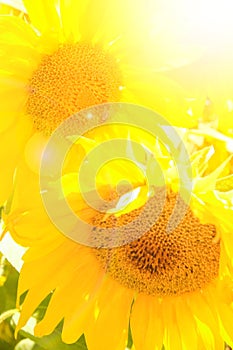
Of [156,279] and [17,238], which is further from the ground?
[17,238]

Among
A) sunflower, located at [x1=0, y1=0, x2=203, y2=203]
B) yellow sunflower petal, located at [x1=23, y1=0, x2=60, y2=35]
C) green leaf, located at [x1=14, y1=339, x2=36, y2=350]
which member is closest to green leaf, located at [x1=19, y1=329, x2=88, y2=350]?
green leaf, located at [x1=14, y1=339, x2=36, y2=350]

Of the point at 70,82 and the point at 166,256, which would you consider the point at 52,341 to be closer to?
the point at 166,256

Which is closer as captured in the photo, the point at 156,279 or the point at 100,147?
the point at 100,147

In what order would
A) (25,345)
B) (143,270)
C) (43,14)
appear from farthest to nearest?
(25,345)
(143,270)
(43,14)

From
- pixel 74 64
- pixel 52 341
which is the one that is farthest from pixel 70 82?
pixel 52 341

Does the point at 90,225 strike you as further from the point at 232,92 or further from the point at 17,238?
the point at 232,92

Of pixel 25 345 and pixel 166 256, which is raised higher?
pixel 166 256

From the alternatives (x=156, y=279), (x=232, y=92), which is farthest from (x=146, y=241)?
(x=232, y=92)

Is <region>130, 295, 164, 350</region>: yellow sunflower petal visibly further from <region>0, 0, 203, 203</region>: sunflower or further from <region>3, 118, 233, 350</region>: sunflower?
<region>0, 0, 203, 203</region>: sunflower

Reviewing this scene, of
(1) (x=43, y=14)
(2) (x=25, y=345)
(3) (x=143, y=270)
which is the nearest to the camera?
(1) (x=43, y=14)
